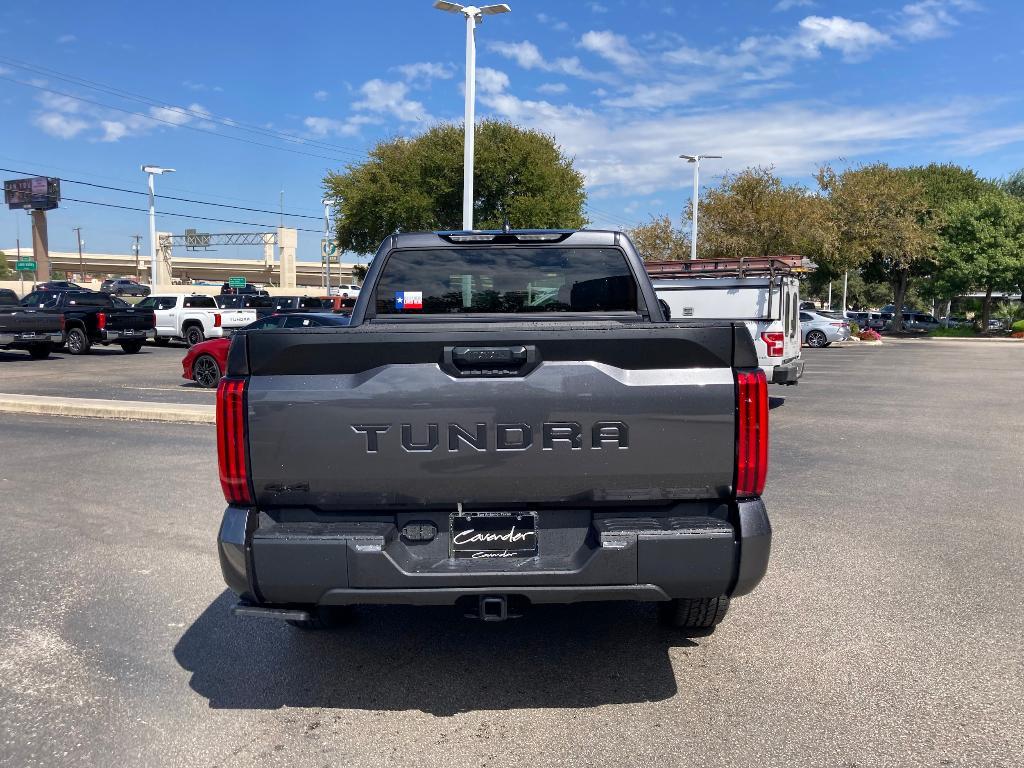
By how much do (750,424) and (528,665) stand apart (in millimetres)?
1682

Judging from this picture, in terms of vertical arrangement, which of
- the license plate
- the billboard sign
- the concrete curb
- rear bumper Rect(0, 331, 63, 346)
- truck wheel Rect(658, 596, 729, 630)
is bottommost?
the concrete curb

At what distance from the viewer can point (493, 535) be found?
3.59 m

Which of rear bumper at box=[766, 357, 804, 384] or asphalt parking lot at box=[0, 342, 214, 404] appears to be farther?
asphalt parking lot at box=[0, 342, 214, 404]

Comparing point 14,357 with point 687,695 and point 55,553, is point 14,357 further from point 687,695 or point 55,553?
point 687,695

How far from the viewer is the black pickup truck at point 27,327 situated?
22.6 metres

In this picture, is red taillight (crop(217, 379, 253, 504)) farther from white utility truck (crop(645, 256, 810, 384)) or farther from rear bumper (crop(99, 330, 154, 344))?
rear bumper (crop(99, 330, 154, 344))

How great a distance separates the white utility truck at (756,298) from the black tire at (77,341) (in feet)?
55.4

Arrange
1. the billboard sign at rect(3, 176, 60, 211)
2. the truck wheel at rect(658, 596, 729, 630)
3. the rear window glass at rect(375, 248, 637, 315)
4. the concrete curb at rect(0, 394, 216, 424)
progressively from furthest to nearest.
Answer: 1. the billboard sign at rect(3, 176, 60, 211)
2. the concrete curb at rect(0, 394, 216, 424)
3. the rear window glass at rect(375, 248, 637, 315)
4. the truck wheel at rect(658, 596, 729, 630)

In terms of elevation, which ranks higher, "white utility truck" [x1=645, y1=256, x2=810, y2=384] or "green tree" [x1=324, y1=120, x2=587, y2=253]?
"green tree" [x1=324, y1=120, x2=587, y2=253]

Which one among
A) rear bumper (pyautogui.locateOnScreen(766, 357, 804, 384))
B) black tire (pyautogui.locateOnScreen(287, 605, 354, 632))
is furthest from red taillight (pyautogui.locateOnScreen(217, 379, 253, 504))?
rear bumper (pyautogui.locateOnScreen(766, 357, 804, 384))

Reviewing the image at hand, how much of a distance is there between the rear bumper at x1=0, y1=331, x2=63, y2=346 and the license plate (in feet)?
75.1

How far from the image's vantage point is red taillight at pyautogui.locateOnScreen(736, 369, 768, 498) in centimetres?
342

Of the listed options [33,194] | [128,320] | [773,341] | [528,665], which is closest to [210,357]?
[773,341]

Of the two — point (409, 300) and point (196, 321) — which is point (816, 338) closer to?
point (196, 321)
